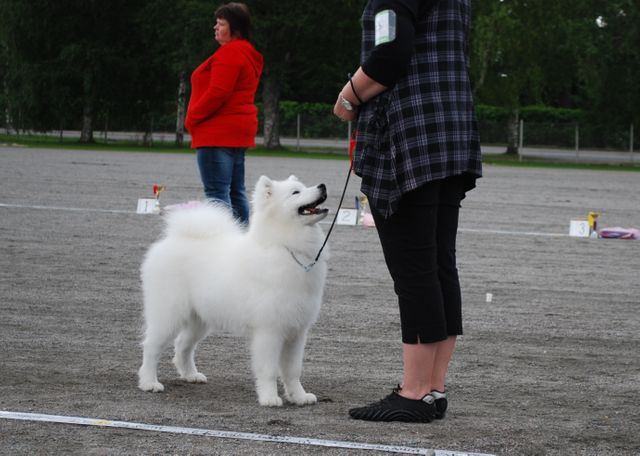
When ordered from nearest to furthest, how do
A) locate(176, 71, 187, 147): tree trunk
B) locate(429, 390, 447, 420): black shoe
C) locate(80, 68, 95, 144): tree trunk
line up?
1. locate(429, 390, 447, 420): black shoe
2. locate(80, 68, 95, 144): tree trunk
3. locate(176, 71, 187, 147): tree trunk

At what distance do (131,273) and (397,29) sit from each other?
480 cm

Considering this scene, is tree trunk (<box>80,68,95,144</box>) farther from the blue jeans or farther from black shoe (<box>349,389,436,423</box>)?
black shoe (<box>349,389,436,423</box>)

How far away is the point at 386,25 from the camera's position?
3.65 metres

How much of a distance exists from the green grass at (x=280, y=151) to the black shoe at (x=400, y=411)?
27.5m

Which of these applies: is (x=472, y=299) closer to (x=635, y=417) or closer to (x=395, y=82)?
(x=635, y=417)

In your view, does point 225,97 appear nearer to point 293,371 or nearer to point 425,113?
point 293,371

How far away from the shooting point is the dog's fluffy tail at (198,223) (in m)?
4.70

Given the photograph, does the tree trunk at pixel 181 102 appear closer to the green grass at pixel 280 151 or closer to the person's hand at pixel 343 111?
the green grass at pixel 280 151

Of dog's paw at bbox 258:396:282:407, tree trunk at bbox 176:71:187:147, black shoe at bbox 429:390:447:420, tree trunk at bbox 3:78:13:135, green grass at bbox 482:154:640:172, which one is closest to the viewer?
black shoe at bbox 429:390:447:420

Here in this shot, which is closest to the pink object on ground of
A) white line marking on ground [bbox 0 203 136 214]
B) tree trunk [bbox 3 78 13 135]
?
white line marking on ground [bbox 0 203 136 214]

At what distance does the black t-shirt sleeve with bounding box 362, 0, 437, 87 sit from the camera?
143 inches

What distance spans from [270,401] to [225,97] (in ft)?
12.5

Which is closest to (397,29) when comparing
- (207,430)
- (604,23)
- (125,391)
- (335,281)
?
(207,430)

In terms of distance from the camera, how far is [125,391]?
4457 millimetres
